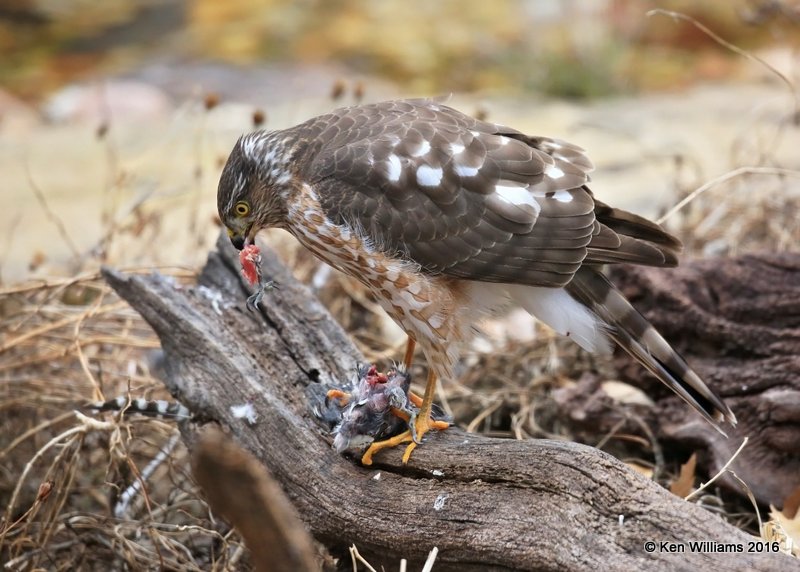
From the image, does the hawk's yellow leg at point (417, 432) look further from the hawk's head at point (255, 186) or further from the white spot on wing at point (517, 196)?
the hawk's head at point (255, 186)

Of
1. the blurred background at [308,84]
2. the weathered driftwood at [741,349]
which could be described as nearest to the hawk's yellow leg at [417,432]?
the weathered driftwood at [741,349]

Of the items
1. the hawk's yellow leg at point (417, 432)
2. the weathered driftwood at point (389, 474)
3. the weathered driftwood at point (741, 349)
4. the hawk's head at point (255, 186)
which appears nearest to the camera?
the weathered driftwood at point (389, 474)

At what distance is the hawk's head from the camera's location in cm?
342

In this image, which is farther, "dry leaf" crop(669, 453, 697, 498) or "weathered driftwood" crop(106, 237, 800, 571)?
"dry leaf" crop(669, 453, 697, 498)

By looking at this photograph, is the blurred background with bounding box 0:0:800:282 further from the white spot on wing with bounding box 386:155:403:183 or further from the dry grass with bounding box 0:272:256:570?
the white spot on wing with bounding box 386:155:403:183

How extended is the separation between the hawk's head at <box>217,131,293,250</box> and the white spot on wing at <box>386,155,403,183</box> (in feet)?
1.26

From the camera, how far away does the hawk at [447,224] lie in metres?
3.27

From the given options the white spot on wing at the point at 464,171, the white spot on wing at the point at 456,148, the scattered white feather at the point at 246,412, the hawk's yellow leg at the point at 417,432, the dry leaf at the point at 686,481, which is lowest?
the dry leaf at the point at 686,481

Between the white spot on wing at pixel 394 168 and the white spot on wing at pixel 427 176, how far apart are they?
7cm

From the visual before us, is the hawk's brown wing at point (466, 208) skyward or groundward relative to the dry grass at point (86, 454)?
skyward

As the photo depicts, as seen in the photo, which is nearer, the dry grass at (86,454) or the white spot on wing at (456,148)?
the white spot on wing at (456,148)

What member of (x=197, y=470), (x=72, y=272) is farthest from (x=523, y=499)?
(x=72, y=272)

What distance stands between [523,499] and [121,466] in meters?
1.96

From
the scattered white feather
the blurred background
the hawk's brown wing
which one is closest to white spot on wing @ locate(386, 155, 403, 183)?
the hawk's brown wing
